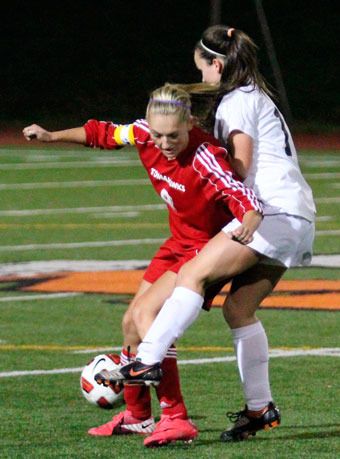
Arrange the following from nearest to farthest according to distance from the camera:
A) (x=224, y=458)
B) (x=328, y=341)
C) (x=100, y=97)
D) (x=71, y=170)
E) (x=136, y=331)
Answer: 1. (x=224, y=458)
2. (x=136, y=331)
3. (x=328, y=341)
4. (x=71, y=170)
5. (x=100, y=97)

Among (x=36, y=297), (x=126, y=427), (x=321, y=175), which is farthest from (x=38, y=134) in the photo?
(x=321, y=175)

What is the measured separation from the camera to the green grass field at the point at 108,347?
7535mm

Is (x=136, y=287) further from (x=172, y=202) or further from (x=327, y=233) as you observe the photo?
(x=172, y=202)

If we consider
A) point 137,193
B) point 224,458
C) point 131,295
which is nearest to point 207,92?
point 224,458

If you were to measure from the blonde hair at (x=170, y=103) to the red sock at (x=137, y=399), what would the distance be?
1244mm

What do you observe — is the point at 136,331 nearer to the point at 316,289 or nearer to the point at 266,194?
the point at 266,194

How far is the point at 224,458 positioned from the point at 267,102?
163 cm

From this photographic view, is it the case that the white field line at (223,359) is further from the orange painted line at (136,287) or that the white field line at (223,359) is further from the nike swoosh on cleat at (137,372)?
the nike swoosh on cleat at (137,372)

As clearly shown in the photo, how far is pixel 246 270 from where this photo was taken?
24.3 feet

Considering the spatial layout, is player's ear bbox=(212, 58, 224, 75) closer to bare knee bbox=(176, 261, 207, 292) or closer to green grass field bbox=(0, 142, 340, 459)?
bare knee bbox=(176, 261, 207, 292)

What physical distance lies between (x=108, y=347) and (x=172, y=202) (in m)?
3.41

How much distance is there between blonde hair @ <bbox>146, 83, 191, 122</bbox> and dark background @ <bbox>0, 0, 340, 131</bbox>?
31.9 metres

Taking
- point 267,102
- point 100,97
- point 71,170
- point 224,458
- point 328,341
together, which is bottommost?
point 100,97

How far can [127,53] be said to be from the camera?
44125 mm
